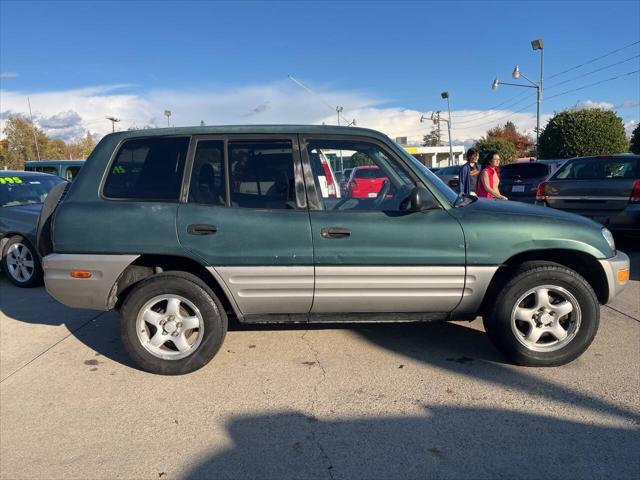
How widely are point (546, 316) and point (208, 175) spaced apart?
109 inches

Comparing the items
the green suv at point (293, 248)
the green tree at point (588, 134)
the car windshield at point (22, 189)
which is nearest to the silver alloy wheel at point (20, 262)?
the car windshield at point (22, 189)

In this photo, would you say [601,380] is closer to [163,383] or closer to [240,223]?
[240,223]

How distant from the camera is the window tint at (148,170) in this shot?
3.50 m

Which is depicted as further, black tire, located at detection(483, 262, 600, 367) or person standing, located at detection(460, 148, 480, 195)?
person standing, located at detection(460, 148, 480, 195)

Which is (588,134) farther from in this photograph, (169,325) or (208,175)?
(169,325)

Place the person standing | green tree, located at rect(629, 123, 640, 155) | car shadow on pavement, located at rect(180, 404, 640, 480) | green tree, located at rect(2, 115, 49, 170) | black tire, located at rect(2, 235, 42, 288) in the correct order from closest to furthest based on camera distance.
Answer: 1. car shadow on pavement, located at rect(180, 404, 640, 480)
2. black tire, located at rect(2, 235, 42, 288)
3. the person standing
4. green tree, located at rect(629, 123, 640, 155)
5. green tree, located at rect(2, 115, 49, 170)

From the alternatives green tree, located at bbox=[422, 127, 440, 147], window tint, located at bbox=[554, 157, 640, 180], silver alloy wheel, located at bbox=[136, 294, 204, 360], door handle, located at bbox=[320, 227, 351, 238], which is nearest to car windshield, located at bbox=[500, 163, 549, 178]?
window tint, located at bbox=[554, 157, 640, 180]

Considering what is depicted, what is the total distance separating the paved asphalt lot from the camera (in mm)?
2482

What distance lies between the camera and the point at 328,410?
299 cm

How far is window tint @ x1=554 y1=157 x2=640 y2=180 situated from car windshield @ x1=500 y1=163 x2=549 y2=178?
3.40 m

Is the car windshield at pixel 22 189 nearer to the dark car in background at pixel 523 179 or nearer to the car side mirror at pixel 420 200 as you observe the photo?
the car side mirror at pixel 420 200

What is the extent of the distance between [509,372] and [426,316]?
73 cm

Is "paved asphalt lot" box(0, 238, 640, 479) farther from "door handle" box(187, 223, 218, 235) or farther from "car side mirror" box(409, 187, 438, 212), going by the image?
"car side mirror" box(409, 187, 438, 212)

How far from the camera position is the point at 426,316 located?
139 inches
